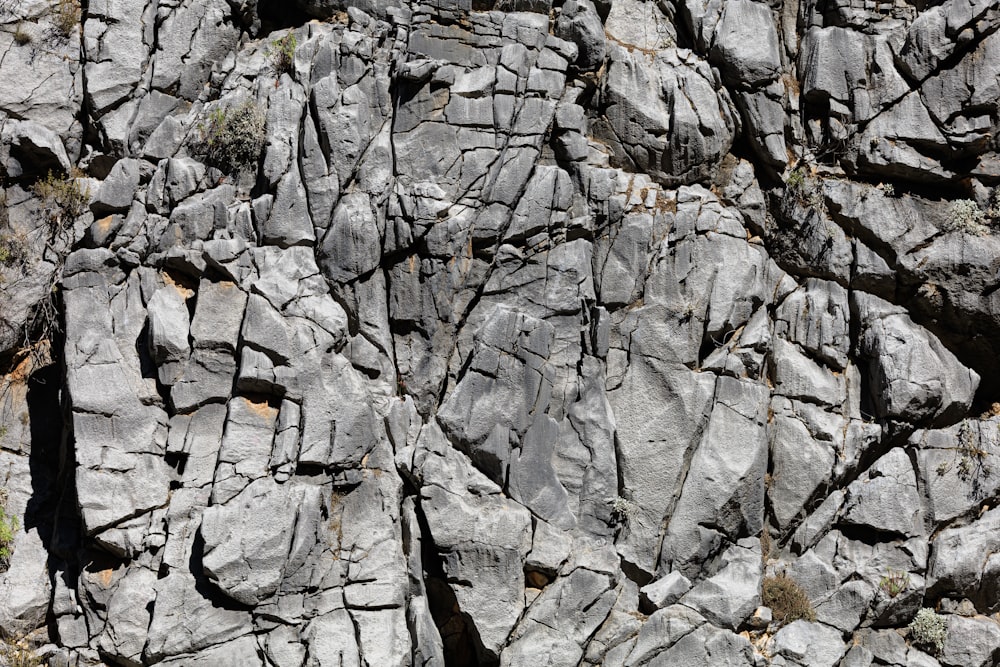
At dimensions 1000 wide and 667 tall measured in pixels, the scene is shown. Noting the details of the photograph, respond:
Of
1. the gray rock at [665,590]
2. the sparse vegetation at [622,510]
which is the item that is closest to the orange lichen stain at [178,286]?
the sparse vegetation at [622,510]

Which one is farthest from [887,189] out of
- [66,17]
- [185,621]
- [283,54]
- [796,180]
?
[66,17]

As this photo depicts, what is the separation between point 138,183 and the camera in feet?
45.5

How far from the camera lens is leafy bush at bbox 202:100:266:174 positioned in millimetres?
13867

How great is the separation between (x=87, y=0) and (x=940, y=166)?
1441 cm

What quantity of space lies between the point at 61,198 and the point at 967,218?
1465 cm

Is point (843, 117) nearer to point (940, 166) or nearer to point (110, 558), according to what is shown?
point (940, 166)

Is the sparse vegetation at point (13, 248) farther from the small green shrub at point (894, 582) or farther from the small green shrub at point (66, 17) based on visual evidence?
the small green shrub at point (894, 582)

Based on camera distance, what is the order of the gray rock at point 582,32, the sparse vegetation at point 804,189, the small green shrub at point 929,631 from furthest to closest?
1. the sparse vegetation at point 804,189
2. the gray rock at point 582,32
3. the small green shrub at point 929,631

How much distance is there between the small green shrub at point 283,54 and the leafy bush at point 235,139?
0.94m

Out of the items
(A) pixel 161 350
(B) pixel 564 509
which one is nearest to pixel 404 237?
(A) pixel 161 350

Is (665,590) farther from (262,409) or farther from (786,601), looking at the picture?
(262,409)

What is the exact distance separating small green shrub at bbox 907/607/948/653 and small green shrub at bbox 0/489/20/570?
13656 millimetres

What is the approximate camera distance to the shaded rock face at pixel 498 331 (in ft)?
41.1

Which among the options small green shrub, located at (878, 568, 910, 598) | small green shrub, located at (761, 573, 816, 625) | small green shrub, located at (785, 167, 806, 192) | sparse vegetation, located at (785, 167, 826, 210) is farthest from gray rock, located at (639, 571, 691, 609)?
small green shrub, located at (785, 167, 806, 192)
